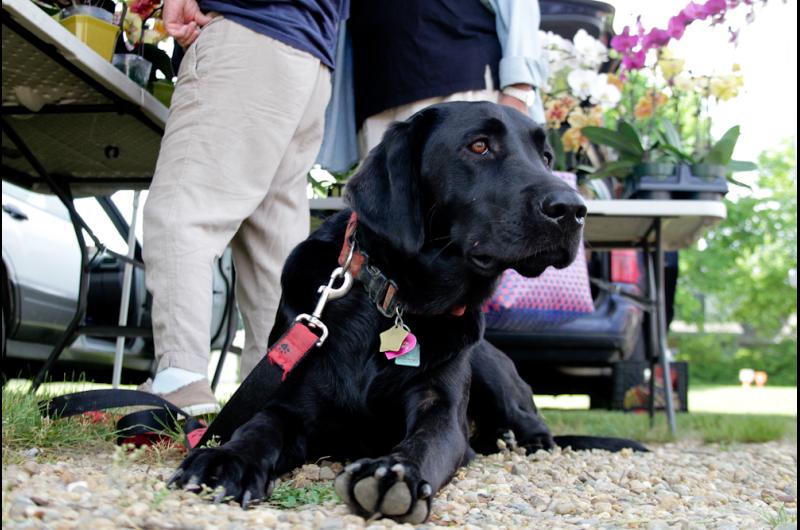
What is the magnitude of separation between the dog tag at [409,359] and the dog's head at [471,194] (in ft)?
0.90

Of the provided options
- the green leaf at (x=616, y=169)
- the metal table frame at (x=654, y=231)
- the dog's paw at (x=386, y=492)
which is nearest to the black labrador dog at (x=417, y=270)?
the dog's paw at (x=386, y=492)

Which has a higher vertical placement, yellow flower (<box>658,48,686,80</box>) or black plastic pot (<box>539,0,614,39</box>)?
black plastic pot (<box>539,0,614,39</box>)

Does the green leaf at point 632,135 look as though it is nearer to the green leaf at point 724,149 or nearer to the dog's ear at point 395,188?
the green leaf at point 724,149

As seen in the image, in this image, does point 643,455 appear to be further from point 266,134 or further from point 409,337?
point 266,134

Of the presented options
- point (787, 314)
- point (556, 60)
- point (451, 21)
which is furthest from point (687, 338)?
point (451, 21)

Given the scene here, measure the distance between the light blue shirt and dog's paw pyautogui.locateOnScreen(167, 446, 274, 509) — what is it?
1.96 meters

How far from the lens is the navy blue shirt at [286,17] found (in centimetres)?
273

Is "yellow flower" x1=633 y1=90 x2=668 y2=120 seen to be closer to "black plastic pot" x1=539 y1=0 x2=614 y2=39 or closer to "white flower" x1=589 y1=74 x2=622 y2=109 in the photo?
"white flower" x1=589 y1=74 x2=622 y2=109

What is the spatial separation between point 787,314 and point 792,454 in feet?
85.8

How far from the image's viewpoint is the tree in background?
2483 centimetres

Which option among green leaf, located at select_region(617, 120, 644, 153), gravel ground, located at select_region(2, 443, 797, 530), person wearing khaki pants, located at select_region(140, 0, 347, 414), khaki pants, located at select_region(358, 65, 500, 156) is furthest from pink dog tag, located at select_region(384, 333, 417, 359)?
green leaf, located at select_region(617, 120, 644, 153)

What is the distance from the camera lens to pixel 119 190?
4133mm

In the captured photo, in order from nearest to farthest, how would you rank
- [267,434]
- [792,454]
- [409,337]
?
[267,434]
[409,337]
[792,454]

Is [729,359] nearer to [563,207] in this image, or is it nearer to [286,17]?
[286,17]
